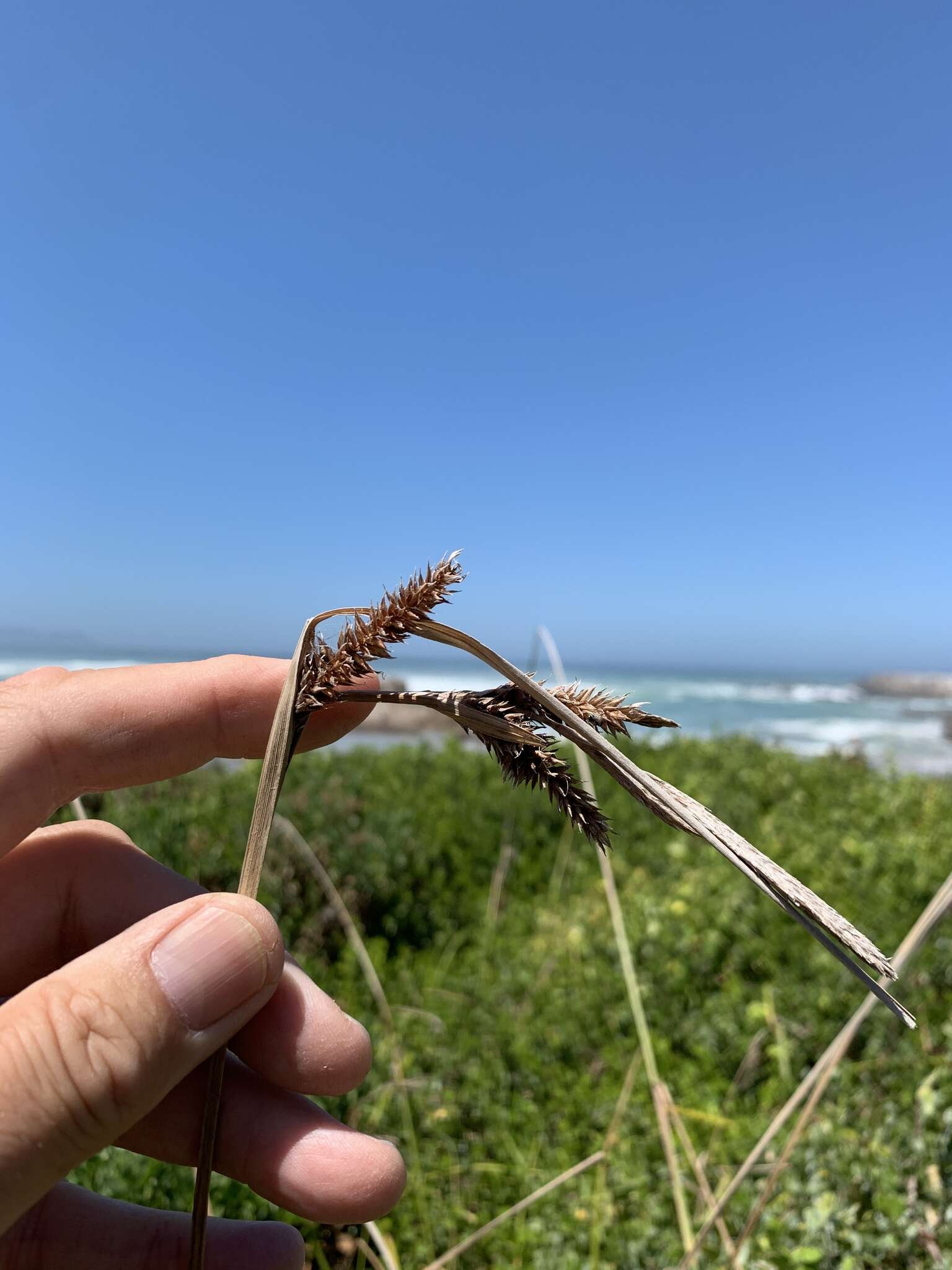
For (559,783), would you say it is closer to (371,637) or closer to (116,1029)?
(371,637)

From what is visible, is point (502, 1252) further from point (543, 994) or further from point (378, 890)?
point (378, 890)

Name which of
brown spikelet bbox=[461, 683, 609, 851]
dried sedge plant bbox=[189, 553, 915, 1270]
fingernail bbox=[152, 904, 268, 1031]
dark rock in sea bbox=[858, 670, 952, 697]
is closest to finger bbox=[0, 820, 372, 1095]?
fingernail bbox=[152, 904, 268, 1031]

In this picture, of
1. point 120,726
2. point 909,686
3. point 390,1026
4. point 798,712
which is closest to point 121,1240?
point 120,726

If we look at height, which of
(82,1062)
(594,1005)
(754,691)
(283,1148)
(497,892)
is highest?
(82,1062)

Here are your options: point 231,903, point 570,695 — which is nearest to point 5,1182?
point 231,903

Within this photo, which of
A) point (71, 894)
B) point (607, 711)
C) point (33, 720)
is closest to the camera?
point (607, 711)
